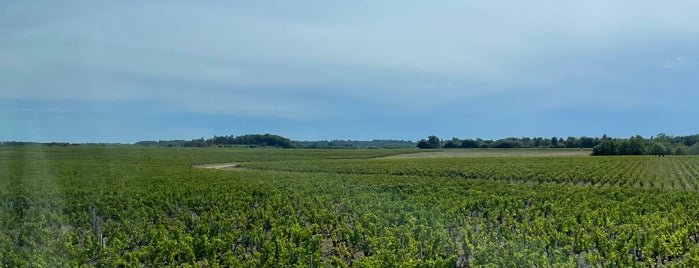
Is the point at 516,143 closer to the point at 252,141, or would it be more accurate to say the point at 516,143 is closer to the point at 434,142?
the point at 434,142

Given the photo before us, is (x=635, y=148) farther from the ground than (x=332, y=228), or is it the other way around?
(x=635, y=148)

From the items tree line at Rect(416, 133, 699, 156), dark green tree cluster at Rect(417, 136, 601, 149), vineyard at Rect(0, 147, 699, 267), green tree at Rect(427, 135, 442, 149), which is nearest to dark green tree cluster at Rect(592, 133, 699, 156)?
tree line at Rect(416, 133, 699, 156)

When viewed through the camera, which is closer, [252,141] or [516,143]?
[516,143]

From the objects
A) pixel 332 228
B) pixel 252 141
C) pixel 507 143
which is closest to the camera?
pixel 332 228

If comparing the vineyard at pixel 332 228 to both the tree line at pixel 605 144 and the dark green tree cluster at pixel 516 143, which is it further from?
the dark green tree cluster at pixel 516 143

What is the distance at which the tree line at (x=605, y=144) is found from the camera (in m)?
108

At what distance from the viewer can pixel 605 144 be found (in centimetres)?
10562

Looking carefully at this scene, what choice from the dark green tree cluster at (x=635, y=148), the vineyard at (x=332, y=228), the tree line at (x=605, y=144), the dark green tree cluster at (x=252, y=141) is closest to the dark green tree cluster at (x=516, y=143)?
the tree line at (x=605, y=144)

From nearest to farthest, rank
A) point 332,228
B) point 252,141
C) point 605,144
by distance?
point 332,228
point 605,144
point 252,141

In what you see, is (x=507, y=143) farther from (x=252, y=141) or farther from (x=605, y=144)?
(x=252, y=141)

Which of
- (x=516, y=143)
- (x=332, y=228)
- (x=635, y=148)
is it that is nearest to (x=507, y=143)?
(x=516, y=143)

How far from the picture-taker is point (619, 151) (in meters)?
107

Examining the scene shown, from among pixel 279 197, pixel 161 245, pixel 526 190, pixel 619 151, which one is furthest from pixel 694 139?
pixel 161 245

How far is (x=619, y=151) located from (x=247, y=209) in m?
107
